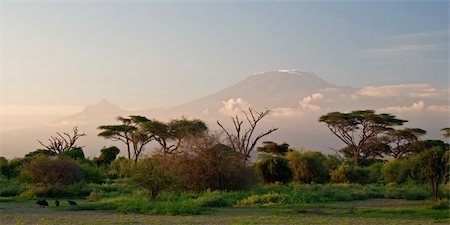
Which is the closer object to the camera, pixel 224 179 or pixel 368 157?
pixel 224 179

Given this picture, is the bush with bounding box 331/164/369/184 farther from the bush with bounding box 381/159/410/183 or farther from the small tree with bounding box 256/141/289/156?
the small tree with bounding box 256/141/289/156

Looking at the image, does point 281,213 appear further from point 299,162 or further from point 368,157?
point 368,157

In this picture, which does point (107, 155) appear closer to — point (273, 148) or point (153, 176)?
point (273, 148)

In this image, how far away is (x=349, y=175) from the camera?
40.6 metres

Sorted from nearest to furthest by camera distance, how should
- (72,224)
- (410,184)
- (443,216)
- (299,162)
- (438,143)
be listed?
(72,224), (443,216), (410,184), (299,162), (438,143)

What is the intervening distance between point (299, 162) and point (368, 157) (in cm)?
2231

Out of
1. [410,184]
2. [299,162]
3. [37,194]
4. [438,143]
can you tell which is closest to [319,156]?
[299,162]

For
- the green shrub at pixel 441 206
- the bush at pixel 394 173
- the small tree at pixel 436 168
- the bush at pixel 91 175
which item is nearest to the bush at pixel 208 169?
the bush at pixel 91 175

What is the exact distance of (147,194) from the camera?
29578 millimetres

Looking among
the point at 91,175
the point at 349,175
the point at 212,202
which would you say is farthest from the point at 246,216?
the point at 91,175

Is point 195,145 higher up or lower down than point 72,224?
higher up

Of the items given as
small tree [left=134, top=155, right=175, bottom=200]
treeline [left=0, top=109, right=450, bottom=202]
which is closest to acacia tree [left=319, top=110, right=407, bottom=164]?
treeline [left=0, top=109, right=450, bottom=202]

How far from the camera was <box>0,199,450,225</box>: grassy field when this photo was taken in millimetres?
18797

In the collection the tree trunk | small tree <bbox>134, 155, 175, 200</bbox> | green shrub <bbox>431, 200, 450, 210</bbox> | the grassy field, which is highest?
small tree <bbox>134, 155, 175, 200</bbox>
